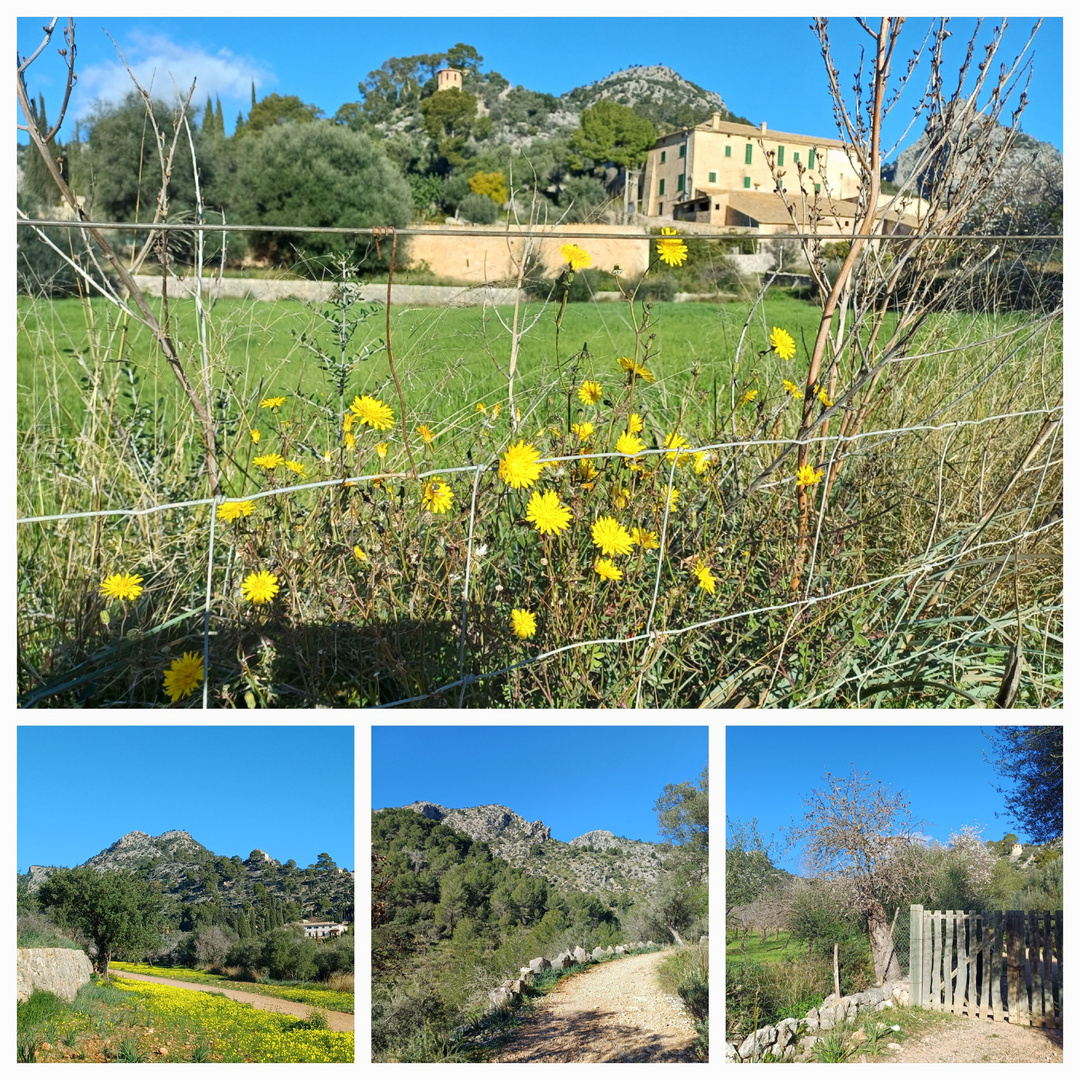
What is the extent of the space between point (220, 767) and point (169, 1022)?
353mm

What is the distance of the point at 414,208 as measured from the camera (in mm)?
17250

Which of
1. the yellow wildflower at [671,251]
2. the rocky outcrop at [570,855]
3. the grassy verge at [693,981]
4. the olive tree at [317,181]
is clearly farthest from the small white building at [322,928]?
the olive tree at [317,181]

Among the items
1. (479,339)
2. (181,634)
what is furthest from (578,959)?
(479,339)

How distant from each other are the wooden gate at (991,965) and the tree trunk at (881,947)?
0.09 feet

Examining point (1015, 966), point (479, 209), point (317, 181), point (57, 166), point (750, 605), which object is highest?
point (317, 181)

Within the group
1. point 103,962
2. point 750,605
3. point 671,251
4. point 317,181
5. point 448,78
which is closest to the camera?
point 103,962

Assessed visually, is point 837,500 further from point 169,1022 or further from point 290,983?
point 169,1022

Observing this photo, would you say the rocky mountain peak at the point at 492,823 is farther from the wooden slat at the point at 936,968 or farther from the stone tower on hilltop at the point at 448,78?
the stone tower on hilltop at the point at 448,78

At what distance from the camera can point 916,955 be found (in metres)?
1.18

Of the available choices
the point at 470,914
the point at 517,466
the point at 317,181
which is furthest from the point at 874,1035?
the point at 317,181

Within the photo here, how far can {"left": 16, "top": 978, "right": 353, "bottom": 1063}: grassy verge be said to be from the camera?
1115 mm

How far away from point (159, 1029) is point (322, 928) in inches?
10.3

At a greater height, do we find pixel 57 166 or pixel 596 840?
pixel 57 166

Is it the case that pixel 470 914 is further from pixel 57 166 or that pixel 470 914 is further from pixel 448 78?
pixel 448 78
